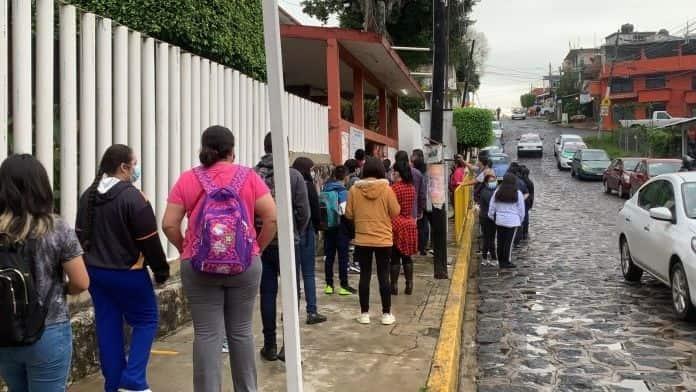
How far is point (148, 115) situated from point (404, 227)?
2.97 meters

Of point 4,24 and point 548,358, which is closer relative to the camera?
point 4,24

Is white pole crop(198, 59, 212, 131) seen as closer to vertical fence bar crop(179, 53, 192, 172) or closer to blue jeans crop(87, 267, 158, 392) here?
vertical fence bar crop(179, 53, 192, 172)

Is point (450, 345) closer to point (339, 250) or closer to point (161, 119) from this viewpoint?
point (339, 250)

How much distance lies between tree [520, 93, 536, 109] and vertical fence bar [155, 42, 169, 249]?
431 feet

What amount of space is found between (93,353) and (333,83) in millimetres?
9037

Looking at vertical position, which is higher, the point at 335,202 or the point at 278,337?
the point at 335,202

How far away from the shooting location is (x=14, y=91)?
453 centimetres

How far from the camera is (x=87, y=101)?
529cm

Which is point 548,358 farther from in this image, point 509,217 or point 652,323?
point 509,217

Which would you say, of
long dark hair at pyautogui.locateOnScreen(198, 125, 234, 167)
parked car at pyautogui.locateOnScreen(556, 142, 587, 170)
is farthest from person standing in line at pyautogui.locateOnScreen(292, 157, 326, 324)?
parked car at pyautogui.locateOnScreen(556, 142, 587, 170)

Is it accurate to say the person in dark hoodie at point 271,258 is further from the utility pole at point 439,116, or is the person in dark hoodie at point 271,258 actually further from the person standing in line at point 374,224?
the utility pole at point 439,116

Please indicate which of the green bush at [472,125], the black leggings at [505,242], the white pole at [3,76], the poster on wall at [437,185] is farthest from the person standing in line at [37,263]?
the green bush at [472,125]

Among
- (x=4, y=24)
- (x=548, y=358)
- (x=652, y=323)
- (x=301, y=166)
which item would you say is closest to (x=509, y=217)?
(x=652, y=323)

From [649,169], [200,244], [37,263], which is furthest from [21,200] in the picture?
[649,169]
